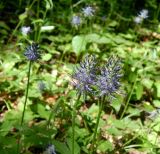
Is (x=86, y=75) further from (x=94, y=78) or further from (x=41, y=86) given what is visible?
(x=41, y=86)

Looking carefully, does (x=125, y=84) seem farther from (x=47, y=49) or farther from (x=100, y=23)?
(x=100, y=23)

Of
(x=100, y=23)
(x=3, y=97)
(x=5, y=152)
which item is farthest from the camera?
(x=100, y=23)

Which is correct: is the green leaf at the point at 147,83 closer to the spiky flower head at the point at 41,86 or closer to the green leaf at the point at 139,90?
the green leaf at the point at 139,90

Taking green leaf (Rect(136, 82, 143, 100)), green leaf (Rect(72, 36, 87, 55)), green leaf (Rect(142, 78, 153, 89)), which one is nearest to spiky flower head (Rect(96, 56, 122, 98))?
green leaf (Rect(136, 82, 143, 100))

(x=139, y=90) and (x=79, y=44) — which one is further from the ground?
(x=79, y=44)

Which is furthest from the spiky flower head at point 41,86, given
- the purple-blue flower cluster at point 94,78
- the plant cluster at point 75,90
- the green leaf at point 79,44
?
the purple-blue flower cluster at point 94,78

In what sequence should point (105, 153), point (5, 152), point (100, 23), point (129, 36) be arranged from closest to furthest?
point (5, 152) < point (105, 153) < point (129, 36) < point (100, 23)

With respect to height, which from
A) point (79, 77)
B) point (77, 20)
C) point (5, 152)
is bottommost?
point (5, 152)

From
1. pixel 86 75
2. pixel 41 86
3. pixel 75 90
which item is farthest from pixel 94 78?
pixel 41 86

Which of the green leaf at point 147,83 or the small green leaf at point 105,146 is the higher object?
the green leaf at point 147,83

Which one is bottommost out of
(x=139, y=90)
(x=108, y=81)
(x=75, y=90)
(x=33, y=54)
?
(x=139, y=90)

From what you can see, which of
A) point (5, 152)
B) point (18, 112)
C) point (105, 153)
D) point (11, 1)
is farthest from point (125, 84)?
point (11, 1)
